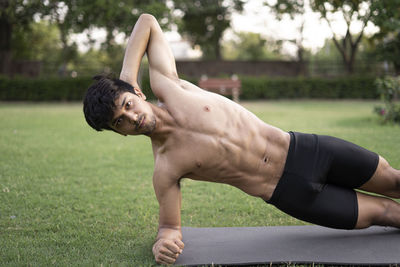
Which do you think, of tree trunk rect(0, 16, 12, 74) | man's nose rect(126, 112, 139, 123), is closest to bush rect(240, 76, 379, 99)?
tree trunk rect(0, 16, 12, 74)

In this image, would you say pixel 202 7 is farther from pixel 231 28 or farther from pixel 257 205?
pixel 257 205

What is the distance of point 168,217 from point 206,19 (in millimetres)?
24022

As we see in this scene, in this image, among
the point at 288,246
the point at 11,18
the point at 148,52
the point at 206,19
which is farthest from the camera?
the point at 206,19

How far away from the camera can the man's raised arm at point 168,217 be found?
8.07ft

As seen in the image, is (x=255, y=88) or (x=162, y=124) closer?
(x=162, y=124)

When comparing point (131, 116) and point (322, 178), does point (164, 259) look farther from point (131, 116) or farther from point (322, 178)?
point (322, 178)

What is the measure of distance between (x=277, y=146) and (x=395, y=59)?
17.1m

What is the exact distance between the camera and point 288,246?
276 cm

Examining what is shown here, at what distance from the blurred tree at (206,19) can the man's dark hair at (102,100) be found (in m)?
19.5

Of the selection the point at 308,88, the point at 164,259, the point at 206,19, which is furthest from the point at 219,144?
the point at 206,19

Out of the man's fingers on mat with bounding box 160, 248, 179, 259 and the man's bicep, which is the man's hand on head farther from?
the man's bicep

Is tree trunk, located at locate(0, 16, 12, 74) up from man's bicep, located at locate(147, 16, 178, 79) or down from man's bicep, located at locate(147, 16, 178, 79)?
down

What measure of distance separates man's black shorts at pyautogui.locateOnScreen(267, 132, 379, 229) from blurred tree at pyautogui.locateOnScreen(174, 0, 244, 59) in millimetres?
19460

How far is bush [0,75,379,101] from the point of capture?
17422 millimetres
